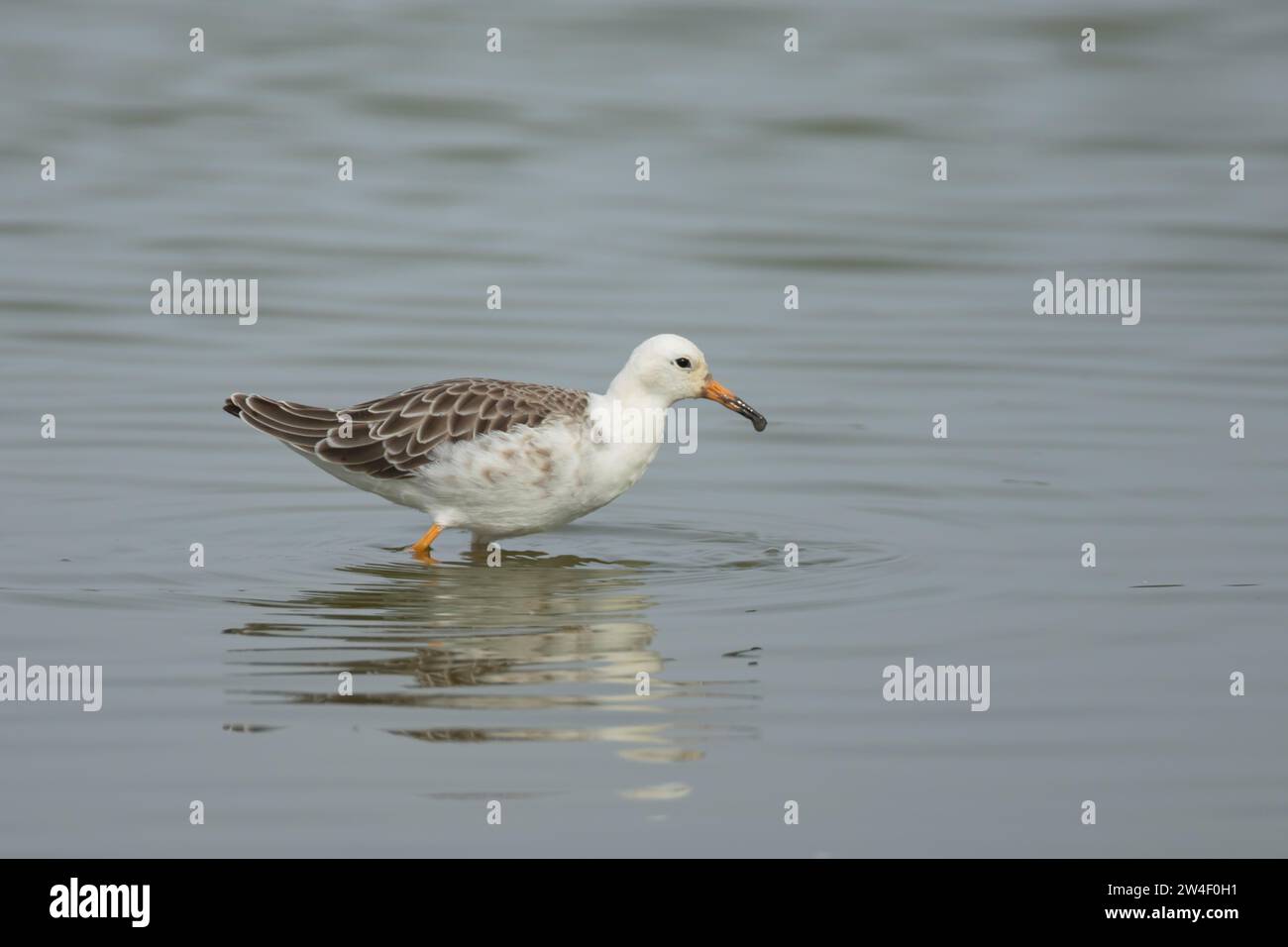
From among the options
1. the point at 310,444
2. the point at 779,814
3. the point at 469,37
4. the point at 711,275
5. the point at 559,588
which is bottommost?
the point at 779,814

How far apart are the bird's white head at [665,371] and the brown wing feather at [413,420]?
358 mm

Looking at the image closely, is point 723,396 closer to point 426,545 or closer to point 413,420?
point 413,420

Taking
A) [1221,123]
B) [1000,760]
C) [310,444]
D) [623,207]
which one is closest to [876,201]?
[623,207]

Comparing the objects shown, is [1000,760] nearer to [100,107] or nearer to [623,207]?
[623,207]

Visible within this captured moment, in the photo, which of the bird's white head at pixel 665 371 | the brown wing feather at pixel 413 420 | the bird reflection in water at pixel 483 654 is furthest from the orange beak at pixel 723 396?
the bird reflection in water at pixel 483 654

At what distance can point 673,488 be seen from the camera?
51.5 ft

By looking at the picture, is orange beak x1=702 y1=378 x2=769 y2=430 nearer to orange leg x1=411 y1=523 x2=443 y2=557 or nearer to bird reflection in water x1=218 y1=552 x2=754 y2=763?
bird reflection in water x1=218 y1=552 x2=754 y2=763

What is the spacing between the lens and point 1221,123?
31578 mm

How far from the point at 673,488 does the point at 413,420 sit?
281cm

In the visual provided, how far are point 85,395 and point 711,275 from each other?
7822 mm

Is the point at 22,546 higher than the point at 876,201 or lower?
lower

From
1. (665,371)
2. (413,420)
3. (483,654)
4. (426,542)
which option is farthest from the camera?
(426,542)

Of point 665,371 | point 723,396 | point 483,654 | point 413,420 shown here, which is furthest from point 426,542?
point 483,654

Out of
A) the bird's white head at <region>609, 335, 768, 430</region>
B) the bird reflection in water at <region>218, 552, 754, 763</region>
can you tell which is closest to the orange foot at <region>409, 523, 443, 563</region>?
the bird reflection in water at <region>218, 552, 754, 763</region>
